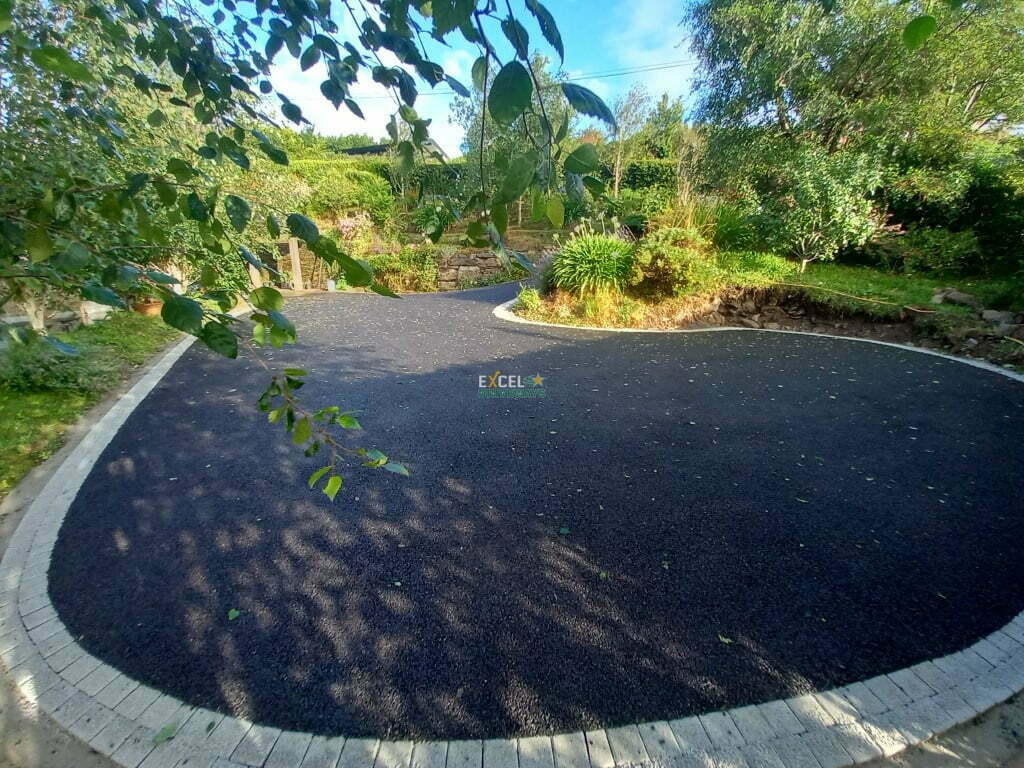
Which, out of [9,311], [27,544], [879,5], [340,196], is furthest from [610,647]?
[340,196]

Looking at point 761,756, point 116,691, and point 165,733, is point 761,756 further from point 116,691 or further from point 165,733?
point 116,691

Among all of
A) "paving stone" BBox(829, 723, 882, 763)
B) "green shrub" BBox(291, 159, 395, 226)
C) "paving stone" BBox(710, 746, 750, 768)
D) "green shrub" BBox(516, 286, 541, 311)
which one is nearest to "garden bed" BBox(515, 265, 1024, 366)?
"green shrub" BBox(516, 286, 541, 311)

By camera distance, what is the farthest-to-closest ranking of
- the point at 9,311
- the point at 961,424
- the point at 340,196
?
Answer: 1. the point at 340,196
2. the point at 9,311
3. the point at 961,424

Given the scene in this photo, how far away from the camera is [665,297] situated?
824 cm

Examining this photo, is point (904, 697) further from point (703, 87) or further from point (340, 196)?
point (340, 196)

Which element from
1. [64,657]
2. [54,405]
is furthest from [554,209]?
[54,405]

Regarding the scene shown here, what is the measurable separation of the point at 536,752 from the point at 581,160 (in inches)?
74.2

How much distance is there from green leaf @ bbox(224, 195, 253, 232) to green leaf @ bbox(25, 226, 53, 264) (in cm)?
30

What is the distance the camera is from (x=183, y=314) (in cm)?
84

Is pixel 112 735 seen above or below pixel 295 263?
below

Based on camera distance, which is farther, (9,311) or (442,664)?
(9,311)

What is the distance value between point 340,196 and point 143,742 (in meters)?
18.2

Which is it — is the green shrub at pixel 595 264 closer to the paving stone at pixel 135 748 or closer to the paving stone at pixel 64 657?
the paving stone at pixel 64 657

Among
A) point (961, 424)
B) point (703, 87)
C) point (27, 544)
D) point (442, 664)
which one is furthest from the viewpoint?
point (703, 87)
